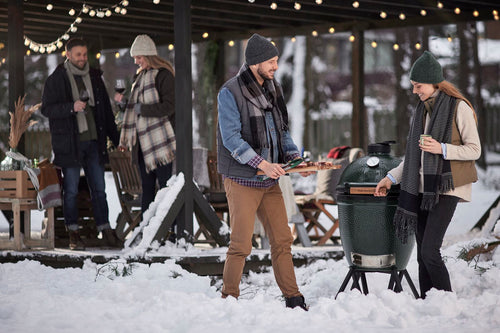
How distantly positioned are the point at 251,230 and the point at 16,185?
336cm

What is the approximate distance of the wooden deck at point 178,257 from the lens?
7.79 m

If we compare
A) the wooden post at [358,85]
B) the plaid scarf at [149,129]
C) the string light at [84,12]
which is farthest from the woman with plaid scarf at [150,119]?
the wooden post at [358,85]

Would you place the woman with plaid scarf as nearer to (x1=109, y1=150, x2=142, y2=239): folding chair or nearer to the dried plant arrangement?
(x1=109, y1=150, x2=142, y2=239): folding chair

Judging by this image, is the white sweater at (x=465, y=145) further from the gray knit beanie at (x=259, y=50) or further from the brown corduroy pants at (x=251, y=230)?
the gray knit beanie at (x=259, y=50)

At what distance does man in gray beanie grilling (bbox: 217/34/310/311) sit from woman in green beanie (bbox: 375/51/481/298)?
82 cm

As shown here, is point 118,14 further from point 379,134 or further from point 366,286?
point 379,134

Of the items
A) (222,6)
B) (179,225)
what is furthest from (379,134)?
(179,225)

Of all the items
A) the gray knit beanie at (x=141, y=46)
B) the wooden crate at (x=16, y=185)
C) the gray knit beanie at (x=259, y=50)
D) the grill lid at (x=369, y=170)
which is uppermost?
the gray knit beanie at (x=141, y=46)

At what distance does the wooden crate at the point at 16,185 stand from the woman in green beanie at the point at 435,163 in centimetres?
400

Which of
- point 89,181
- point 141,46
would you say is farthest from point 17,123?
point 141,46

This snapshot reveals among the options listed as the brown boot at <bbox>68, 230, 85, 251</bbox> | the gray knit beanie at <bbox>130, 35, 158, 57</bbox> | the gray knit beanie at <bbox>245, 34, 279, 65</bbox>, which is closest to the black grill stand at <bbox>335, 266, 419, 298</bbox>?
the gray knit beanie at <bbox>245, 34, 279, 65</bbox>

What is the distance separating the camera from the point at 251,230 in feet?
19.2

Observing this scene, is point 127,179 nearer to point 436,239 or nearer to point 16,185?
point 16,185

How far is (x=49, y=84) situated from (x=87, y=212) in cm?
163
